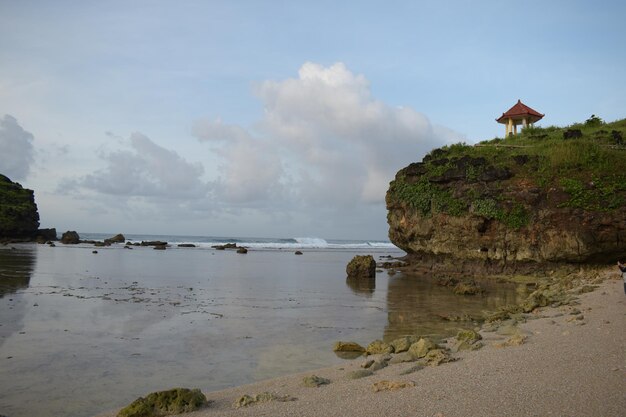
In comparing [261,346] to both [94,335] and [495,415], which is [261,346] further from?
[495,415]

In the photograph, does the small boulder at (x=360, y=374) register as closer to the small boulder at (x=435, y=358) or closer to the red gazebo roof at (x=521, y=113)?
the small boulder at (x=435, y=358)

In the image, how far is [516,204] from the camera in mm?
26734

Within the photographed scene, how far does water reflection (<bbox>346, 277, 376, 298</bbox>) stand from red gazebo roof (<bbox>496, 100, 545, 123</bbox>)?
82.9 ft

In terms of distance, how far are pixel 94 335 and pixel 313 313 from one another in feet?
23.6

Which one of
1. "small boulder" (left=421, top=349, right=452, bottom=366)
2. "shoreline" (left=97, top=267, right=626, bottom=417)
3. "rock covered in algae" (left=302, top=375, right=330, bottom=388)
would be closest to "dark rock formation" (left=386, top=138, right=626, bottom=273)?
"shoreline" (left=97, top=267, right=626, bottom=417)

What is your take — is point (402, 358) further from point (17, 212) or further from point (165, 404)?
point (17, 212)

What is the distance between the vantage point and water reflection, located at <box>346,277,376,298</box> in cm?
2195

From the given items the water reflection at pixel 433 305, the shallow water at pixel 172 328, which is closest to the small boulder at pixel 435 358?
the shallow water at pixel 172 328

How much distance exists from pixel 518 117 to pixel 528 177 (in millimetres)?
17588

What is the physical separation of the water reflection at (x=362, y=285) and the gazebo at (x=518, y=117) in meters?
23.8

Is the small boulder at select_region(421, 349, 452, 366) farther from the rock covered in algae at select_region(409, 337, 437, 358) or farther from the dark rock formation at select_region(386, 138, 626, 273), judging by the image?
the dark rock formation at select_region(386, 138, 626, 273)

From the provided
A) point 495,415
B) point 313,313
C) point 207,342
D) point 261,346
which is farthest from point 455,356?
point 313,313

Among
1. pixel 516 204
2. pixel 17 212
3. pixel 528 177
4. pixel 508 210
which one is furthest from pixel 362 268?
pixel 17 212

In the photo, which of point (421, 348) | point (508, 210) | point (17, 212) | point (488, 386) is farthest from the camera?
point (17, 212)
